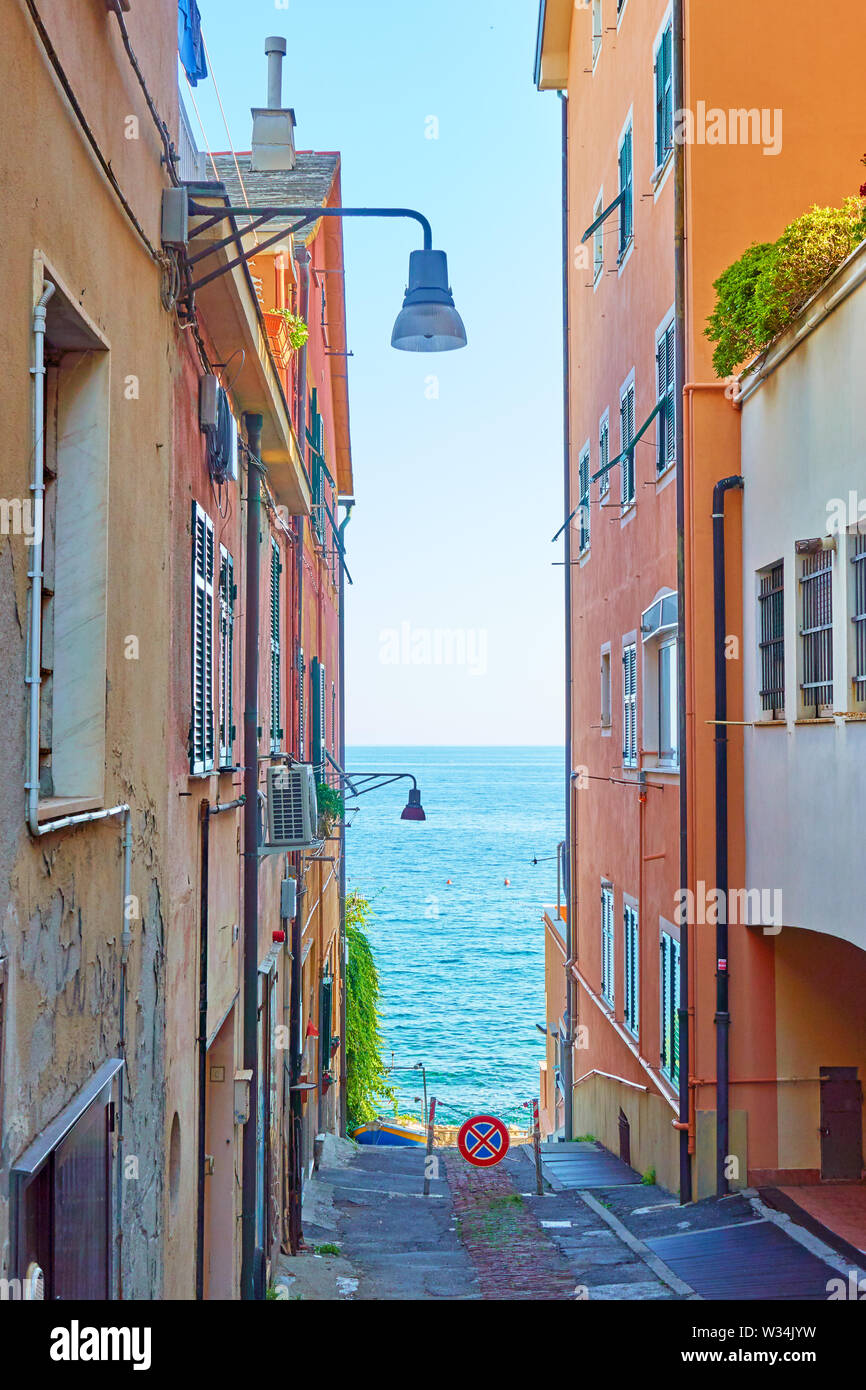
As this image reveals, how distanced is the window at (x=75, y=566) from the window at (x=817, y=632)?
7408mm

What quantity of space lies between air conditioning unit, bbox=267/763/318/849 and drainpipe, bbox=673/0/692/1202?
4.35m

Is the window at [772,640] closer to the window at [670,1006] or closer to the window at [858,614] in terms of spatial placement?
the window at [858,614]

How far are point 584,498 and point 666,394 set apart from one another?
7540 millimetres

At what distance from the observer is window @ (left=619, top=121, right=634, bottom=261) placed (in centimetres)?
1802

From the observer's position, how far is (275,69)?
18344mm

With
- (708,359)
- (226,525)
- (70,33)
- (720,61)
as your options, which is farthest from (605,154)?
(70,33)

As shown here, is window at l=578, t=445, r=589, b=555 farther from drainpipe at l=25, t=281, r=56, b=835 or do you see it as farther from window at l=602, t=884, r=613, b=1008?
drainpipe at l=25, t=281, r=56, b=835

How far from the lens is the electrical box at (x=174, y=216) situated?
23.2ft

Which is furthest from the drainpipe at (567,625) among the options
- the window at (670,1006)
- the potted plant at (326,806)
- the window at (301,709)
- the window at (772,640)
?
the window at (772,640)

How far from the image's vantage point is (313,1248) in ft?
48.7

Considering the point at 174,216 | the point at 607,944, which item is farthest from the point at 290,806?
the point at 607,944

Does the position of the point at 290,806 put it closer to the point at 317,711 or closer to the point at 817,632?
the point at 817,632

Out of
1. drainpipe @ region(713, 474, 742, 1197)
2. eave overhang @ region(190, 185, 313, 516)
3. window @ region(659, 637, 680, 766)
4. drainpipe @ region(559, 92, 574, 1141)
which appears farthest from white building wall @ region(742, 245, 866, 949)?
drainpipe @ region(559, 92, 574, 1141)

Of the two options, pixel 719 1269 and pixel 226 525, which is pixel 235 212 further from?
pixel 719 1269
